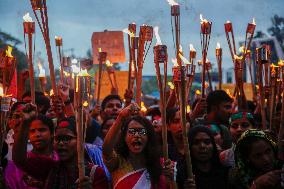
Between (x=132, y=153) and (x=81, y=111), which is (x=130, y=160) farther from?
(x=81, y=111)

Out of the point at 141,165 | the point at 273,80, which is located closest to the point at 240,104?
the point at 273,80

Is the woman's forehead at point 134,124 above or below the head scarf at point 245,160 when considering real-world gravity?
above

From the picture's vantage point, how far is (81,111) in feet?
10.1

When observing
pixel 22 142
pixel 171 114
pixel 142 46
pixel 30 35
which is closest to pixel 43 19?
pixel 30 35

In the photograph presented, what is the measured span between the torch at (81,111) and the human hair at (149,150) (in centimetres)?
68

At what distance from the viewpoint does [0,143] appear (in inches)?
114

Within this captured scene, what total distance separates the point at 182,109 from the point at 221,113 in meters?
2.17

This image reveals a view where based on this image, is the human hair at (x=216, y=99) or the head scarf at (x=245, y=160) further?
the human hair at (x=216, y=99)

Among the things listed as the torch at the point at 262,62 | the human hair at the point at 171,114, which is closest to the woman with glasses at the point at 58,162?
the human hair at the point at 171,114

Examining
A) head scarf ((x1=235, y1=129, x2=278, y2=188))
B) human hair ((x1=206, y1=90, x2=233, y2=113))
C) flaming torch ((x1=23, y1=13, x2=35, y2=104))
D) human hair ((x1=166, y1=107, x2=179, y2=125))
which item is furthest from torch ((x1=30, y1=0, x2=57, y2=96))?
human hair ((x1=206, y1=90, x2=233, y2=113))

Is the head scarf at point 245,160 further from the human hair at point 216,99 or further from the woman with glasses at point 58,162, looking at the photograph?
the human hair at point 216,99

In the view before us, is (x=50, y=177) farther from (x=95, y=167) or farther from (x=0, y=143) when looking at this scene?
(x=0, y=143)

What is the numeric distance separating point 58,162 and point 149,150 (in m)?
0.69

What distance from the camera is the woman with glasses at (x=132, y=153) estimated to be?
353 cm
